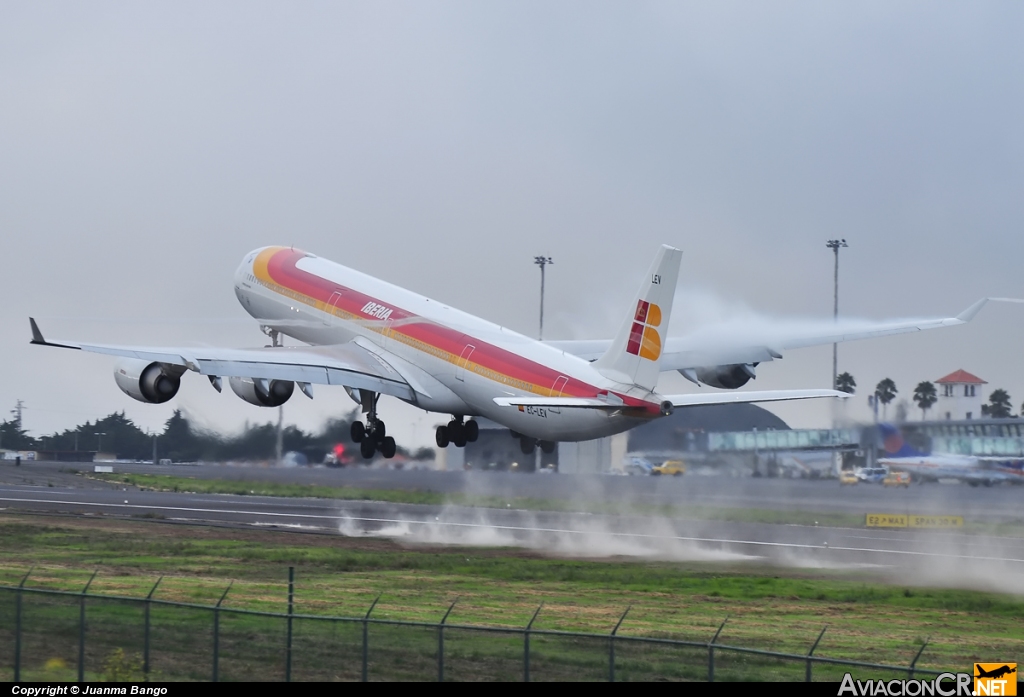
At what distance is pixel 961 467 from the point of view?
77500 mm

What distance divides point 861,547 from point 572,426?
20686mm

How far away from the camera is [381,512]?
80.2 meters

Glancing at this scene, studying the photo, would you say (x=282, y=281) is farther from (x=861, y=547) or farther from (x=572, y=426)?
(x=861, y=547)

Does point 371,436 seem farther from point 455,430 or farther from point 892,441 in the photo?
point 892,441

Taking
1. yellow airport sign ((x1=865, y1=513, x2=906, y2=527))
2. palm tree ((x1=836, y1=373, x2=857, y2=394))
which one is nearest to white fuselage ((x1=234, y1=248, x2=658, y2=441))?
yellow airport sign ((x1=865, y1=513, x2=906, y2=527))

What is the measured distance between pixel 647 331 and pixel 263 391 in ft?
70.4

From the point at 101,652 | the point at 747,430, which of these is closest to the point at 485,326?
the point at 747,430

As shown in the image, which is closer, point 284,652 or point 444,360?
point 284,652

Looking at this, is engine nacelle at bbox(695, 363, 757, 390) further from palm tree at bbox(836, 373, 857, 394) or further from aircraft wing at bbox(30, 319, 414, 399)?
palm tree at bbox(836, 373, 857, 394)

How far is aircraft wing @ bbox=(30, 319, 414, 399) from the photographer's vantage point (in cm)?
6056

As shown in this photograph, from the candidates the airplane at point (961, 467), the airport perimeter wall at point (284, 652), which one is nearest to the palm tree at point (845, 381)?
the airplane at point (961, 467)

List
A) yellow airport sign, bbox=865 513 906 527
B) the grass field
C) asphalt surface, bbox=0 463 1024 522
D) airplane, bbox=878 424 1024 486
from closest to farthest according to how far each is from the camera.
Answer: the grass field < asphalt surface, bbox=0 463 1024 522 < yellow airport sign, bbox=865 513 906 527 < airplane, bbox=878 424 1024 486

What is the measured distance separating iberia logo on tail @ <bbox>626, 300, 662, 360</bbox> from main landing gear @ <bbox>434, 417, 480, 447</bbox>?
1566 cm

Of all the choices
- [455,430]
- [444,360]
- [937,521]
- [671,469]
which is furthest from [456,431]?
[937,521]
